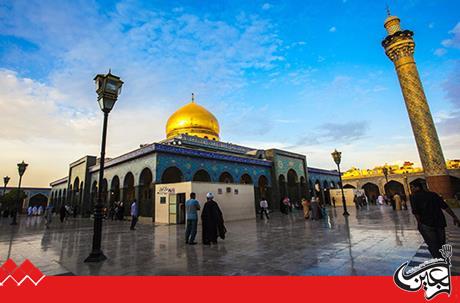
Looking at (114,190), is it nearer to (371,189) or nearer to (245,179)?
(245,179)

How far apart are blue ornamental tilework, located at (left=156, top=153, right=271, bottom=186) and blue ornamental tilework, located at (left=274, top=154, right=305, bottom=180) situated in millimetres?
1197

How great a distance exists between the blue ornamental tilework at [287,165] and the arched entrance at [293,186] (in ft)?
1.51

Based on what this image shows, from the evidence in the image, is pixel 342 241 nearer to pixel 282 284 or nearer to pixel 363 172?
pixel 282 284

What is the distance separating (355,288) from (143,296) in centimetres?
250

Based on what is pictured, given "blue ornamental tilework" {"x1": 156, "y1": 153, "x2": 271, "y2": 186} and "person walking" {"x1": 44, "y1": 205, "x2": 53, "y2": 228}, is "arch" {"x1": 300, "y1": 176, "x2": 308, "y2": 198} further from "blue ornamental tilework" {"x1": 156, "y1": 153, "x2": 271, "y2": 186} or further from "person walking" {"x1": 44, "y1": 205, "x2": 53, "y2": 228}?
"person walking" {"x1": 44, "y1": 205, "x2": 53, "y2": 228}

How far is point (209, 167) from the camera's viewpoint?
18750 millimetres

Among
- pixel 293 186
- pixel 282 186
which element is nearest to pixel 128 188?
pixel 282 186

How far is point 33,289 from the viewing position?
325 centimetres

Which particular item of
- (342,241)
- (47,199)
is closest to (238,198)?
(342,241)

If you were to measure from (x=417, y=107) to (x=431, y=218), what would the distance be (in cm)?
1800

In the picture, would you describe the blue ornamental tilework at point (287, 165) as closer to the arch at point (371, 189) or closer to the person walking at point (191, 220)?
the person walking at point (191, 220)

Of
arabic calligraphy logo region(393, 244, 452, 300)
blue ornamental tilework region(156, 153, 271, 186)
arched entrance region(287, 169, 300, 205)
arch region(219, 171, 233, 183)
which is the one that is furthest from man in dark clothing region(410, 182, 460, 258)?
arched entrance region(287, 169, 300, 205)

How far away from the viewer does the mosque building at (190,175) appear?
13898 mm

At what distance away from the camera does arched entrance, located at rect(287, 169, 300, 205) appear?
25489 mm
